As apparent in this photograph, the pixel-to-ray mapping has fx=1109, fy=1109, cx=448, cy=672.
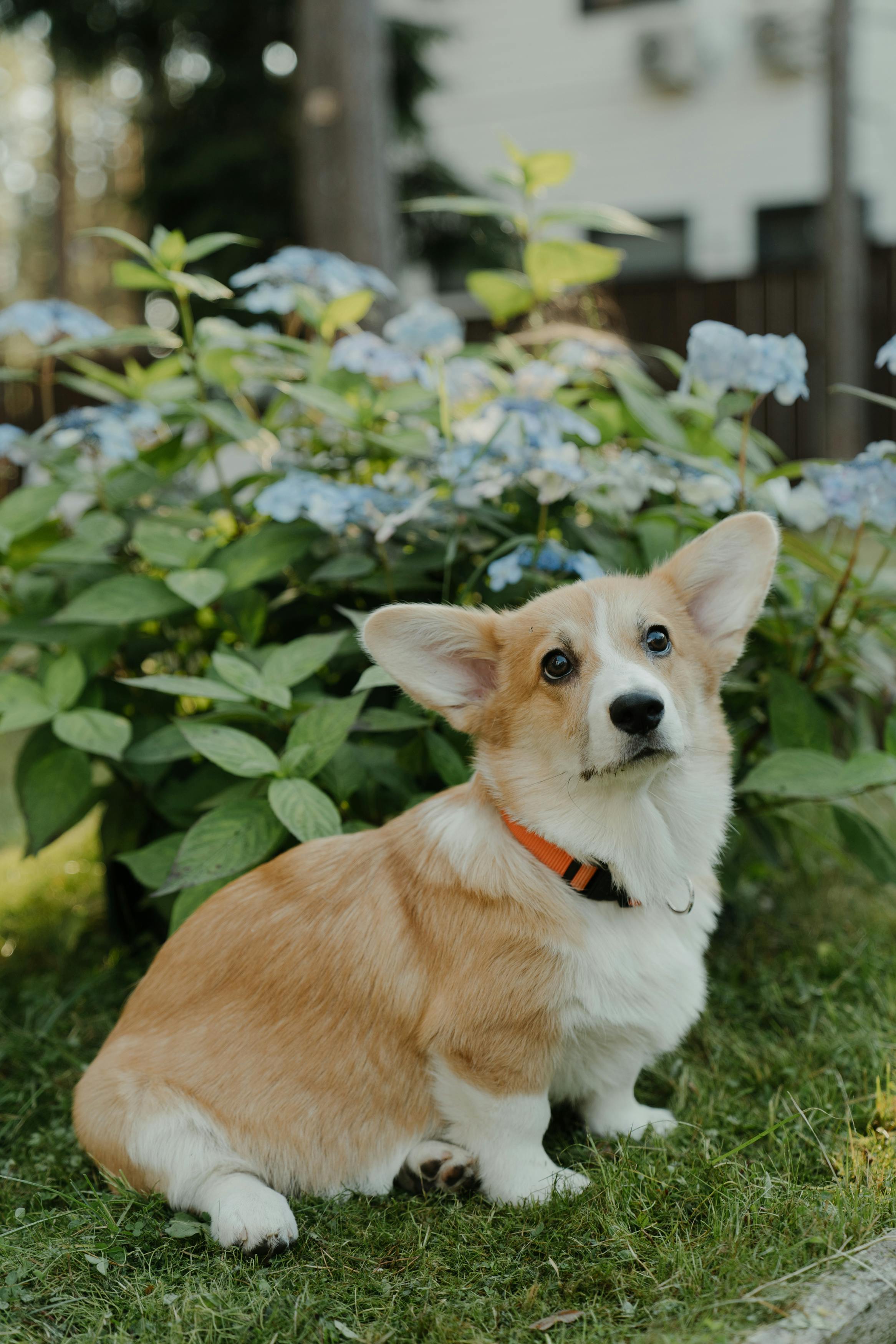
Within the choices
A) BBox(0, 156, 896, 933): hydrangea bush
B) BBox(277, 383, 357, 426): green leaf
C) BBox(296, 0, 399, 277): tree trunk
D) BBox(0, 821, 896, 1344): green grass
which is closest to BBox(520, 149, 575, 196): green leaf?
BBox(0, 156, 896, 933): hydrangea bush

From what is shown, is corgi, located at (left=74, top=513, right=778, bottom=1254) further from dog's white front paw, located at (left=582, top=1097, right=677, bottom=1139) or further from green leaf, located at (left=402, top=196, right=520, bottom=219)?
green leaf, located at (left=402, top=196, right=520, bottom=219)

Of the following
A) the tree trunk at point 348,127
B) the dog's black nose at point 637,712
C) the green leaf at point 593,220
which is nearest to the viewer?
the dog's black nose at point 637,712

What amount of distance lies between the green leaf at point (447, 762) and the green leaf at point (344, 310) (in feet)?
4.16

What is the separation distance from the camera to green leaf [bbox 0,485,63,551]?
9.54 ft

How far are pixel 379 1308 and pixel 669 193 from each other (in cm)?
1261

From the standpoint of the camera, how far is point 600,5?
12289mm

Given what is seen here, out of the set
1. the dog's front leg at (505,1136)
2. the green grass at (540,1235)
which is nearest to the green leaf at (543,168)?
the green grass at (540,1235)

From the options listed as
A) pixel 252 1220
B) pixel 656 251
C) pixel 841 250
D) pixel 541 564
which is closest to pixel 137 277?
pixel 541 564

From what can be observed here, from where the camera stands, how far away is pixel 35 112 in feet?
93.8

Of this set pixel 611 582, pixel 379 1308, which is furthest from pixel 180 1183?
pixel 611 582

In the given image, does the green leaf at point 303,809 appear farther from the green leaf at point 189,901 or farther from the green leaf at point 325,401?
the green leaf at point 325,401

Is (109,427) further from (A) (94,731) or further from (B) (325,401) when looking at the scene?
(A) (94,731)

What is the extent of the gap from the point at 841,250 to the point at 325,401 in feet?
→ 23.1

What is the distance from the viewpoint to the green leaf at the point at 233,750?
2297 mm
